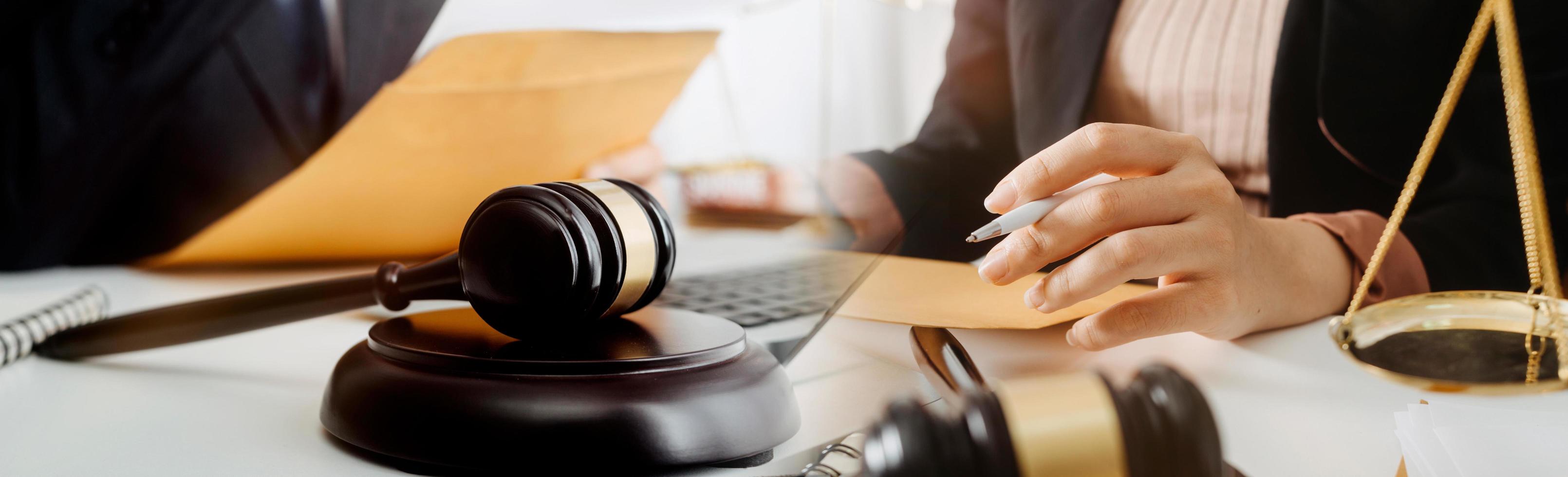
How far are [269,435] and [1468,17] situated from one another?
1.61ft

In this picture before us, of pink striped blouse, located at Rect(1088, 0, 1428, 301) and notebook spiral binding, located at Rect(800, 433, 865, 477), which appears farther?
pink striped blouse, located at Rect(1088, 0, 1428, 301)

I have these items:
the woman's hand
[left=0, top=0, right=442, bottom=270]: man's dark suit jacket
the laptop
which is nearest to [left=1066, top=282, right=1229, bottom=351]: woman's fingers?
the woman's hand

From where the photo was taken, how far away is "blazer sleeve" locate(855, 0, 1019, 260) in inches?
13.3

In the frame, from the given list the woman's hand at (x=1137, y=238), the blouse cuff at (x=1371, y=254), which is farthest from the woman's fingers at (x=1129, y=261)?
the blouse cuff at (x=1371, y=254)

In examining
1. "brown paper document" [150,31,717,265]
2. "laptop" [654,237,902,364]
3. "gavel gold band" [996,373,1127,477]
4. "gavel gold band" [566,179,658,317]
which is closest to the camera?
"gavel gold band" [996,373,1127,477]

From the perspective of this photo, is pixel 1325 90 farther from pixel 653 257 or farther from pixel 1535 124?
pixel 653 257

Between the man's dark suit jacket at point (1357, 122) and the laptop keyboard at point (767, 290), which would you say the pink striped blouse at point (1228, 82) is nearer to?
the man's dark suit jacket at point (1357, 122)

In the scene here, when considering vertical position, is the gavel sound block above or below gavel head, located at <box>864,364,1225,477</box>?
below

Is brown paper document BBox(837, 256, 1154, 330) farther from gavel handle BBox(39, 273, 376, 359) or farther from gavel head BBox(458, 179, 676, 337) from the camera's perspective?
gavel handle BBox(39, 273, 376, 359)

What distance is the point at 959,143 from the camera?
38cm

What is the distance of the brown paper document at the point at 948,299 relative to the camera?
27 centimetres

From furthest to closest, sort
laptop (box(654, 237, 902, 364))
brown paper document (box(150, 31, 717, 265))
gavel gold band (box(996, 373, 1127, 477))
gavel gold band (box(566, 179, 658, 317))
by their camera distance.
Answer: brown paper document (box(150, 31, 717, 265))
laptop (box(654, 237, 902, 364))
gavel gold band (box(566, 179, 658, 317))
gavel gold band (box(996, 373, 1127, 477))

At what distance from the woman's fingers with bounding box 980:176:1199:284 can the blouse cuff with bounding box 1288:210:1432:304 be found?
5.1 inches

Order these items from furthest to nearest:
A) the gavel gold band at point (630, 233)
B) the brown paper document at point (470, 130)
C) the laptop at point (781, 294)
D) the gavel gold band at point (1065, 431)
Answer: the brown paper document at point (470, 130)
the laptop at point (781, 294)
the gavel gold band at point (630, 233)
the gavel gold band at point (1065, 431)
